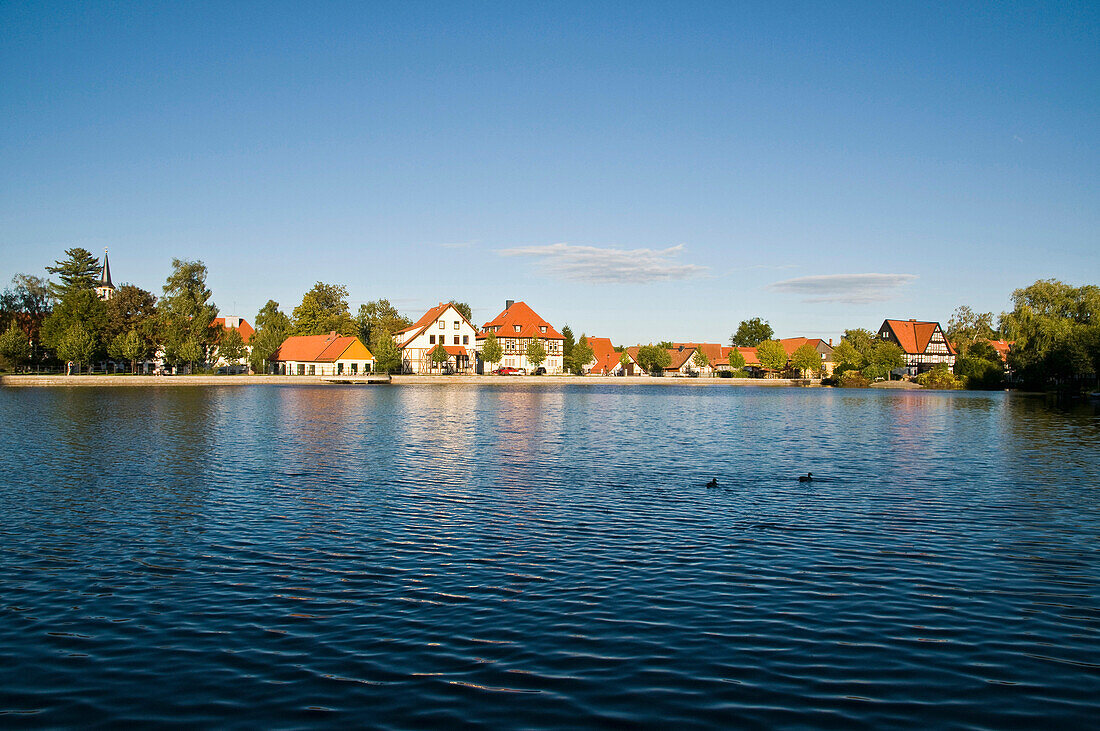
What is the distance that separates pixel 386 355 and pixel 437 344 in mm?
11475

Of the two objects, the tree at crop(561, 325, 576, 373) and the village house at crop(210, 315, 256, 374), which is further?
the tree at crop(561, 325, 576, 373)

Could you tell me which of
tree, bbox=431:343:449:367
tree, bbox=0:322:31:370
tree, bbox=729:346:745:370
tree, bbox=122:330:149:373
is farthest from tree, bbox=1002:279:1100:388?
tree, bbox=0:322:31:370

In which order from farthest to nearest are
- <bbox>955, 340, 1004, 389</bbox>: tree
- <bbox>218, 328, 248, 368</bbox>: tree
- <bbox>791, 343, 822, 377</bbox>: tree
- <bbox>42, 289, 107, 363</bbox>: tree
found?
<bbox>791, 343, 822, 377</bbox>: tree → <bbox>218, 328, 248, 368</bbox>: tree → <bbox>955, 340, 1004, 389</bbox>: tree → <bbox>42, 289, 107, 363</bbox>: tree

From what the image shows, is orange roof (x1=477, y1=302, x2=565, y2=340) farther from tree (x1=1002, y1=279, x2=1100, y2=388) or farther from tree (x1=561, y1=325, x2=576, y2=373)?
tree (x1=1002, y1=279, x2=1100, y2=388)

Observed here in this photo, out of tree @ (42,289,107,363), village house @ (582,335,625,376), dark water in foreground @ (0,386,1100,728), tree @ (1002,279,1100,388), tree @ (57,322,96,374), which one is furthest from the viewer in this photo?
village house @ (582,335,625,376)

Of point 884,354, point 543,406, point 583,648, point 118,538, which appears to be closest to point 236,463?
point 118,538

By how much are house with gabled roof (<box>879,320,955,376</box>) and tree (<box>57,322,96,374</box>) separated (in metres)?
119

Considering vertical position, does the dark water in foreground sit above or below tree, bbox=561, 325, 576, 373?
below

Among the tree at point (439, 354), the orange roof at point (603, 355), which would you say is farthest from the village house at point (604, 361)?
the tree at point (439, 354)

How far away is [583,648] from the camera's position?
8586 millimetres

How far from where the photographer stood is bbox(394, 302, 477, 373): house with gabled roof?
11575 cm

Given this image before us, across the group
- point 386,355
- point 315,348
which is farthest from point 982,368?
point 315,348

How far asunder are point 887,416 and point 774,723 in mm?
46669

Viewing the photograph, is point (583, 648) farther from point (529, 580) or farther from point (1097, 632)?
point (1097, 632)
